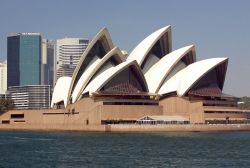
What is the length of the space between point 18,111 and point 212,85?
120 feet

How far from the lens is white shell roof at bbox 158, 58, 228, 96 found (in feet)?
293

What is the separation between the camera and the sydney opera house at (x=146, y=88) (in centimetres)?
8731

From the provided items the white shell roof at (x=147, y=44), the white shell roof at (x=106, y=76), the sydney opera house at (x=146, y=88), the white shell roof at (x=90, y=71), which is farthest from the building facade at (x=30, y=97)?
the white shell roof at (x=106, y=76)

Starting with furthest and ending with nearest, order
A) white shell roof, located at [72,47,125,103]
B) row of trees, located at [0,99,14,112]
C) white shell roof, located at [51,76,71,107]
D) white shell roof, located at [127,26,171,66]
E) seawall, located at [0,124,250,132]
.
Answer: row of trees, located at [0,99,14,112] < white shell roof, located at [51,76,71,107] < white shell roof, located at [127,26,171,66] < white shell roof, located at [72,47,125,103] < seawall, located at [0,124,250,132]

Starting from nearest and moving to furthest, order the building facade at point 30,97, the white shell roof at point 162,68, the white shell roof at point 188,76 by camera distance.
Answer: the white shell roof at point 188,76 → the white shell roof at point 162,68 → the building facade at point 30,97

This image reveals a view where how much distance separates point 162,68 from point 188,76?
491 centimetres

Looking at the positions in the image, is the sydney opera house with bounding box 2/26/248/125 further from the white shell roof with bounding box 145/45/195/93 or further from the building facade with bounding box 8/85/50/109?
the building facade with bounding box 8/85/50/109

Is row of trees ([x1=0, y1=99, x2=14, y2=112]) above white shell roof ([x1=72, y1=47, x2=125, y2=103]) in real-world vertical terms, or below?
below

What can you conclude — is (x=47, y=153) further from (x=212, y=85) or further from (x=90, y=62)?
(x=212, y=85)

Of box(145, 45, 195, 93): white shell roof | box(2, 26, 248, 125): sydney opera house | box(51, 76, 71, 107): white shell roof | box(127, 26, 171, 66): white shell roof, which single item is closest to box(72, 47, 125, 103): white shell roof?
box(2, 26, 248, 125): sydney opera house

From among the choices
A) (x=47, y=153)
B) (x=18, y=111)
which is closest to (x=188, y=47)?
(x=18, y=111)

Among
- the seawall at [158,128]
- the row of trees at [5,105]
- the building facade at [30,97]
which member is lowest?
the seawall at [158,128]

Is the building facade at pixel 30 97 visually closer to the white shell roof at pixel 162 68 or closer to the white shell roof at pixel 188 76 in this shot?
the white shell roof at pixel 162 68

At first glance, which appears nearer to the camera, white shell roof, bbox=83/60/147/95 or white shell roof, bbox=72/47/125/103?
white shell roof, bbox=83/60/147/95
